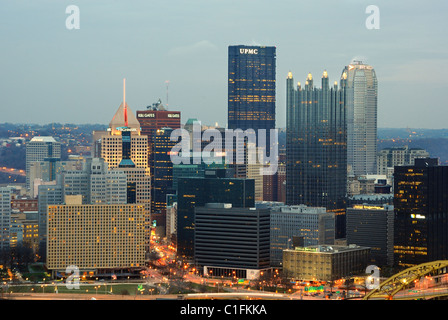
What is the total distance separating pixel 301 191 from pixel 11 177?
15746mm

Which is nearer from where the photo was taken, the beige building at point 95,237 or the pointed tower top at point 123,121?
the beige building at point 95,237

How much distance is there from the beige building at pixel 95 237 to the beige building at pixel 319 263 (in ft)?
18.5

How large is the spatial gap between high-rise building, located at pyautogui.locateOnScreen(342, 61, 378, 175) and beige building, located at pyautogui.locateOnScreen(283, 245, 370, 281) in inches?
890

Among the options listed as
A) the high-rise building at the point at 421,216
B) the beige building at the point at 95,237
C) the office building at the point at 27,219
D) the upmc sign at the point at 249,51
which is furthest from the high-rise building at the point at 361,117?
the beige building at the point at 95,237

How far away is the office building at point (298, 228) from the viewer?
35.5 meters

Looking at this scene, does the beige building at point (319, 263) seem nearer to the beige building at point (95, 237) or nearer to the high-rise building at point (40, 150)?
the beige building at point (95, 237)

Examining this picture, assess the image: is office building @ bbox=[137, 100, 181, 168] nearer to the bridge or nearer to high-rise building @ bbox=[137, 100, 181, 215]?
high-rise building @ bbox=[137, 100, 181, 215]

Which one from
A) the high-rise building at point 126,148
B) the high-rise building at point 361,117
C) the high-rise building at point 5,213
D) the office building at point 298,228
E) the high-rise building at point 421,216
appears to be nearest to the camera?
the high-rise building at point 421,216

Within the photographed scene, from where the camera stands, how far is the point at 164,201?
159 ft

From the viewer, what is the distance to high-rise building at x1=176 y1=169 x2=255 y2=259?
38.5 metres

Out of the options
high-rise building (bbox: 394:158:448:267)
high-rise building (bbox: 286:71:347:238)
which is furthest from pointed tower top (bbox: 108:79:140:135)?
high-rise building (bbox: 394:158:448:267)

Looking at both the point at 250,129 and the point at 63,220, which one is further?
the point at 250,129
